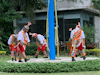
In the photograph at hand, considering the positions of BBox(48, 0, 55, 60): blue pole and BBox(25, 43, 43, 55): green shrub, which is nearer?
BBox(48, 0, 55, 60): blue pole

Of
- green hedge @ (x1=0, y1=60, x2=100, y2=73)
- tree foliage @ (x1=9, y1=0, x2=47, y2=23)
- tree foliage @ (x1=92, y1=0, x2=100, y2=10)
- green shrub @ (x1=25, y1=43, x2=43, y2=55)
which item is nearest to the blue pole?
green hedge @ (x1=0, y1=60, x2=100, y2=73)

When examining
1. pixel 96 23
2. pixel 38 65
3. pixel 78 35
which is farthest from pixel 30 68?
pixel 96 23

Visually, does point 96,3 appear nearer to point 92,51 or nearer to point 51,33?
point 92,51

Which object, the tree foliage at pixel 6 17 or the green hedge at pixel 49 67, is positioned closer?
the green hedge at pixel 49 67

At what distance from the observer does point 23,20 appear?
727 inches

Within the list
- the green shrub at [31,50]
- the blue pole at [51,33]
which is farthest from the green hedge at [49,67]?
the green shrub at [31,50]

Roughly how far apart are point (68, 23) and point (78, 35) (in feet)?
30.5

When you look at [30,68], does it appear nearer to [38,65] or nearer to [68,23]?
[38,65]

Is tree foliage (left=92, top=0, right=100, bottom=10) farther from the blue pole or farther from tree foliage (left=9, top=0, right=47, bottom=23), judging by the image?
the blue pole

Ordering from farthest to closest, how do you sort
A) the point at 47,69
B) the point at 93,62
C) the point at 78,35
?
the point at 78,35, the point at 93,62, the point at 47,69

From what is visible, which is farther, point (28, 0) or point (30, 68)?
point (28, 0)

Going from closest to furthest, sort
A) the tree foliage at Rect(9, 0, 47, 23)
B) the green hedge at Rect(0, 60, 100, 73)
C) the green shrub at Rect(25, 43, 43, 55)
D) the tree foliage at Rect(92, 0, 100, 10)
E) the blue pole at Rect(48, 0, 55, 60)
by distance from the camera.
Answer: the green hedge at Rect(0, 60, 100, 73), the blue pole at Rect(48, 0, 55, 60), the green shrub at Rect(25, 43, 43, 55), the tree foliage at Rect(9, 0, 47, 23), the tree foliage at Rect(92, 0, 100, 10)

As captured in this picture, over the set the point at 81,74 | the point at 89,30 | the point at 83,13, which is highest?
the point at 83,13

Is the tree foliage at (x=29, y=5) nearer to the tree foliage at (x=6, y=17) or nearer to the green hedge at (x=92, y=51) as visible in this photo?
the tree foliage at (x=6, y=17)
